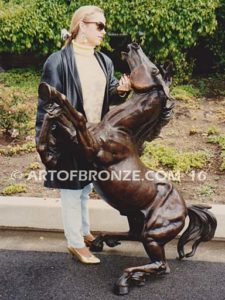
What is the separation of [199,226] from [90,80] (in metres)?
1.28

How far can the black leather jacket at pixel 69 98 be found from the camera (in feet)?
11.9

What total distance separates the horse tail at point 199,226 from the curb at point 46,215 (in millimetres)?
467

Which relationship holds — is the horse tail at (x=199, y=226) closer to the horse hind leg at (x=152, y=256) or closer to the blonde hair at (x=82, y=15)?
the horse hind leg at (x=152, y=256)

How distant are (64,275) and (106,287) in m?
0.33

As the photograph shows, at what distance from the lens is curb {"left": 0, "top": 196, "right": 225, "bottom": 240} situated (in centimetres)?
443

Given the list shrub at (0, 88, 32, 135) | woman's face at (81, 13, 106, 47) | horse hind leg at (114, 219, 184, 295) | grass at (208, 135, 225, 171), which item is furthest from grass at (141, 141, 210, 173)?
woman's face at (81, 13, 106, 47)

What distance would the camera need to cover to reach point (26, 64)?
9195 mm

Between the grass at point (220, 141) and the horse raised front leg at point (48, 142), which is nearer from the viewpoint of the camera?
the horse raised front leg at point (48, 142)

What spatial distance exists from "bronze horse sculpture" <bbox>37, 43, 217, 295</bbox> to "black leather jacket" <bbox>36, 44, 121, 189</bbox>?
0.41 feet

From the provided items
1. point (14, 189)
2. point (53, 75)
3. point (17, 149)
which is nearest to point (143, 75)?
point (53, 75)

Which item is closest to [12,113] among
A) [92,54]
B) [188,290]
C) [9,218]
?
[9,218]

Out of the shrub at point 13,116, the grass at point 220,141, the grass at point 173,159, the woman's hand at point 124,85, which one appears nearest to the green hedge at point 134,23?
the shrub at point 13,116

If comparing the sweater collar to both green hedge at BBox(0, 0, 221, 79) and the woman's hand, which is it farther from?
green hedge at BBox(0, 0, 221, 79)

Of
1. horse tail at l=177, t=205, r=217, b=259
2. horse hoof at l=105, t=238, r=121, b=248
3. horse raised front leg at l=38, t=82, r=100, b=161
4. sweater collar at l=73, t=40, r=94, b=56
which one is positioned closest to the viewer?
horse raised front leg at l=38, t=82, r=100, b=161
